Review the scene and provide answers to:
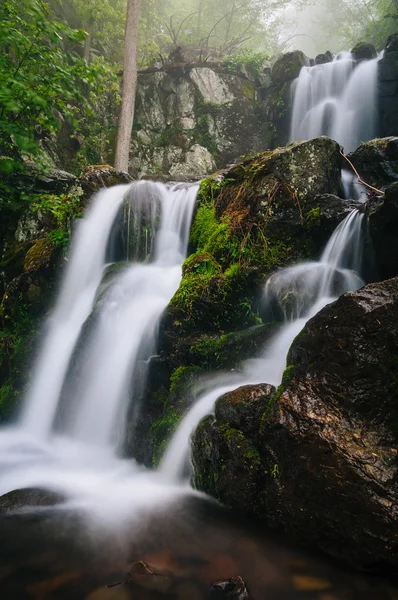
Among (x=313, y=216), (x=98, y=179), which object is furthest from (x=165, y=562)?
(x=98, y=179)

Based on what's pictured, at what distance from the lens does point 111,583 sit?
1932 mm

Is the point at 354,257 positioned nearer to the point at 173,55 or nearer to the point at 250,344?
the point at 250,344

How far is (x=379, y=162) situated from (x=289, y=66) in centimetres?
906

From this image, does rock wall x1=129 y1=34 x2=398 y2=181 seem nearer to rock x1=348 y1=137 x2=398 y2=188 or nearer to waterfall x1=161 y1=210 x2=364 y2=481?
rock x1=348 y1=137 x2=398 y2=188

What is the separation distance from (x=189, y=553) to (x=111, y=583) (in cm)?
50

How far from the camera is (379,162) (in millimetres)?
6824

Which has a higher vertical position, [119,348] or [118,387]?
[119,348]

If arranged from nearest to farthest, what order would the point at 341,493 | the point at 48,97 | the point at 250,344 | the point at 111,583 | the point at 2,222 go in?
1. the point at 111,583
2. the point at 341,493
3. the point at 250,344
4. the point at 48,97
5. the point at 2,222

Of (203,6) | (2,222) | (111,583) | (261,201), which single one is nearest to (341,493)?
(111,583)

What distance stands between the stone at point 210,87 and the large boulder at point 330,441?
1419cm

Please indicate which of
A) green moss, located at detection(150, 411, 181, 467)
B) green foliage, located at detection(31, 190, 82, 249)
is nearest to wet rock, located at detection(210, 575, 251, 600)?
green moss, located at detection(150, 411, 181, 467)

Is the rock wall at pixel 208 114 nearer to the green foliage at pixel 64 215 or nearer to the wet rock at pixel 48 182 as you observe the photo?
the wet rock at pixel 48 182

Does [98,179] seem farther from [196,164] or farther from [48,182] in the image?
[196,164]

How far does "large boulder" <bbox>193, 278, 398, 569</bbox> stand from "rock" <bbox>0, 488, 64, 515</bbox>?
1.28 meters
